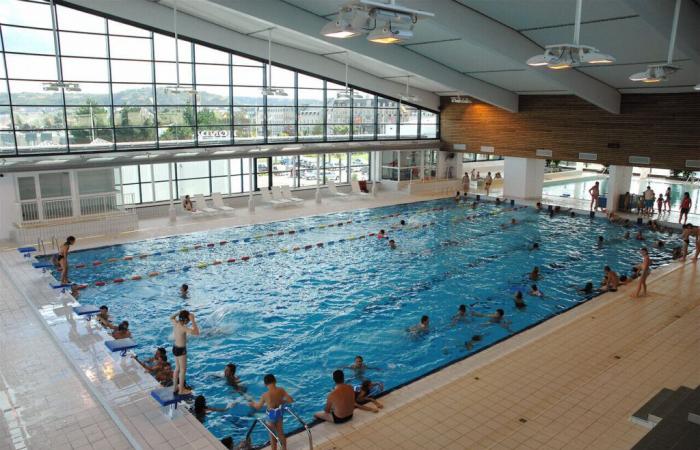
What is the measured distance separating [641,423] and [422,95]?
20.6m

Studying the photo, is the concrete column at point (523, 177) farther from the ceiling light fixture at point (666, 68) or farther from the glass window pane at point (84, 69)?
the glass window pane at point (84, 69)

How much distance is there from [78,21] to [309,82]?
28.5 feet

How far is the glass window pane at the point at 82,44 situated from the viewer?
15664mm

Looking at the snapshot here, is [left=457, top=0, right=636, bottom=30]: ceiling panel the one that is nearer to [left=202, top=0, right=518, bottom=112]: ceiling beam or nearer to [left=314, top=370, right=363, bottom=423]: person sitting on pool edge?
[left=202, top=0, right=518, bottom=112]: ceiling beam

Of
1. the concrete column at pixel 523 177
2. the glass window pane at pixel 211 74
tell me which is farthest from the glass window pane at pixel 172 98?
the concrete column at pixel 523 177

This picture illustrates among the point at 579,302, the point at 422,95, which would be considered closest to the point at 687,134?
the point at 579,302

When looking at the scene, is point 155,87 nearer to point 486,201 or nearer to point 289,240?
point 289,240

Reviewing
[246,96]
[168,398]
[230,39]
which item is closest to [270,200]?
[246,96]

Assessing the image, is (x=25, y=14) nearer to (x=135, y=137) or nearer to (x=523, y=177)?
(x=135, y=137)

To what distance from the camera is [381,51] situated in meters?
14.4

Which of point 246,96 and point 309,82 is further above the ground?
point 309,82

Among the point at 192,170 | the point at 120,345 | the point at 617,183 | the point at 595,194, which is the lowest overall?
the point at 120,345

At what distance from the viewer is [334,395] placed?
245 inches

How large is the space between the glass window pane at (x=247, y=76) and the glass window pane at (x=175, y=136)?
2687 mm
